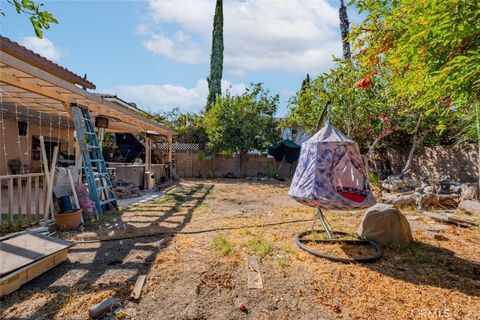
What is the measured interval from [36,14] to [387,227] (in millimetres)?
4515

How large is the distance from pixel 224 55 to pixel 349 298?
55.1 ft

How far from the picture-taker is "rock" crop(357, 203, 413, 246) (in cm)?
381

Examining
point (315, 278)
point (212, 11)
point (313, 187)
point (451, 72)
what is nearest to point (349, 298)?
point (315, 278)

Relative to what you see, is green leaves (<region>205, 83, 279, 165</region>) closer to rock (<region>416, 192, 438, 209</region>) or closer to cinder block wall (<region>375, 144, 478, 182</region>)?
cinder block wall (<region>375, 144, 478, 182</region>)

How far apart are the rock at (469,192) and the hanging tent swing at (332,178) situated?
4385 mm

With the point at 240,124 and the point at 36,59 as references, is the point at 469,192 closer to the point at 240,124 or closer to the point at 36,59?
the point at 240,124

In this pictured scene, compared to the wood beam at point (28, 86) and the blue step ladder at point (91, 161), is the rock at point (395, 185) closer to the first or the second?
the blue step ladder at point (91, 161)

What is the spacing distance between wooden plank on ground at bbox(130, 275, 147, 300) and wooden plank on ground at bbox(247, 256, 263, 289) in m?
1.02

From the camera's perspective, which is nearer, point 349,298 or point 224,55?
point 349,298

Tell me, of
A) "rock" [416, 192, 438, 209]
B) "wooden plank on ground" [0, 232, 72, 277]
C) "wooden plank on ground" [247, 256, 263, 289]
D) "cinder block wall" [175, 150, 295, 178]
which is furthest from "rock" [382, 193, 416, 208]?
"cinder block wall" [175, 150, 295, 178]

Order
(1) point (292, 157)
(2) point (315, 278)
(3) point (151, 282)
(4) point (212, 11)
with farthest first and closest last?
(4) point (212, 11) → (1) point (292, 157) → (2) point (315, 278) → (3) point (151, 282)

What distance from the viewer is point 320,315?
2.18 metres

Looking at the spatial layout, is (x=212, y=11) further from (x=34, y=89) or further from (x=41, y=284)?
(x=41, y=284)

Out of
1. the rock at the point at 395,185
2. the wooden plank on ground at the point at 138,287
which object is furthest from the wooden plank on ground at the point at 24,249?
the rock at the point at 395,185
